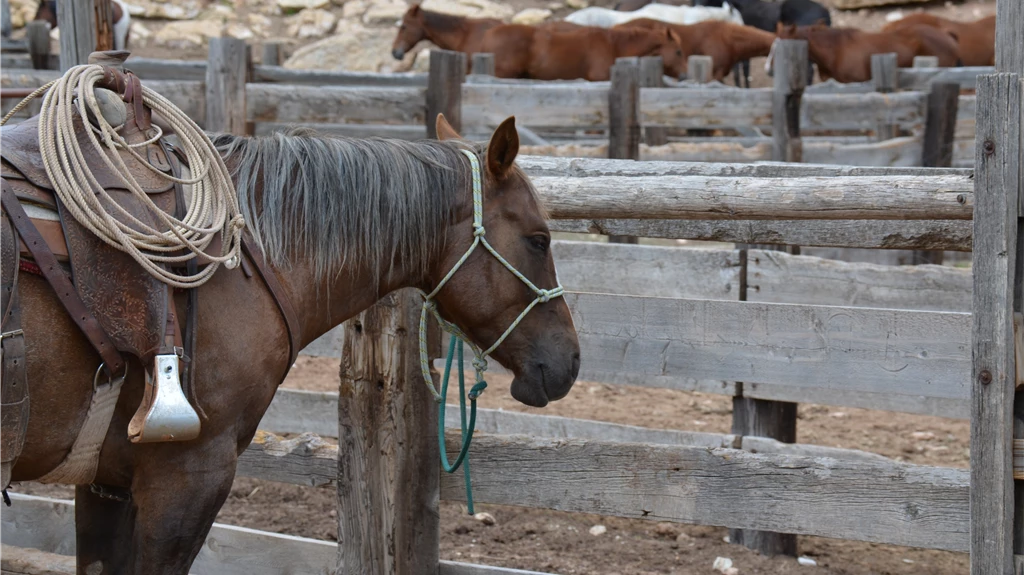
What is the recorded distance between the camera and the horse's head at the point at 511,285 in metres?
2.45

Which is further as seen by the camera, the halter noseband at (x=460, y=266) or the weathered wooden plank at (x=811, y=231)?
the weathered wooden plank at (x=811, y=231)

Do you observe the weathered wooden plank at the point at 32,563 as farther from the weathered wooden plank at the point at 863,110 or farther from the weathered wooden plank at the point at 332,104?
the weathered wooden plank at the point at 863,110

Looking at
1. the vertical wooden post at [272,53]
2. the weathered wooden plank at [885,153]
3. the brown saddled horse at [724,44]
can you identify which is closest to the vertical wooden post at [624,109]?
the weathered wooden plank at [885,153]

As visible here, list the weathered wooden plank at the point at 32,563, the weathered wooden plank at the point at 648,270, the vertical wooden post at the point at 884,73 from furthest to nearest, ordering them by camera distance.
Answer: the vertical wooden post at the point at 884,73, the weathered wooden plank at the point at 648,270, the weathered wooden plank at the point at 32,563

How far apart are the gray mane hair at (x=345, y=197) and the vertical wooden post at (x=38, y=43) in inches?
265

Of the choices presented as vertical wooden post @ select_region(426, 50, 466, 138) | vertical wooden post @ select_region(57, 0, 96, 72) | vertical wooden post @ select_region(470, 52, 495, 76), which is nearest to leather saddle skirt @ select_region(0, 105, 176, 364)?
vertical wooden post @ select_region(57, 0, 96, 72)

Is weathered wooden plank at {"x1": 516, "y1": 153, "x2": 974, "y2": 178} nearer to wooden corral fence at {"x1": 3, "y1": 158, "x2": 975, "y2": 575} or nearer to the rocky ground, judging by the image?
wooden corral fence at {"x1": 3, "y1": 158, "x2": 975, "y2": 575}

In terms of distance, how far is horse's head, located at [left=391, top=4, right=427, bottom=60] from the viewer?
1653 cm

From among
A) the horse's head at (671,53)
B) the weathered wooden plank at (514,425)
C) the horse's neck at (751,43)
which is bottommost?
the weathered wooden plank at (514,425)

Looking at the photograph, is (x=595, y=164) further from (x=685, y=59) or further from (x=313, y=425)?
(x=685, y=59)

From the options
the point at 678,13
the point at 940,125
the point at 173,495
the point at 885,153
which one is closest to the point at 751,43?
the point at 678,13

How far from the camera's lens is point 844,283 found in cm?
412

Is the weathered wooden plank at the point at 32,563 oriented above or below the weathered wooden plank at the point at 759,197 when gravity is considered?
below

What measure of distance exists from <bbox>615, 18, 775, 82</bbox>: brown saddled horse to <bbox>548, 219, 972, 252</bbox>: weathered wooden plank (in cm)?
1460
